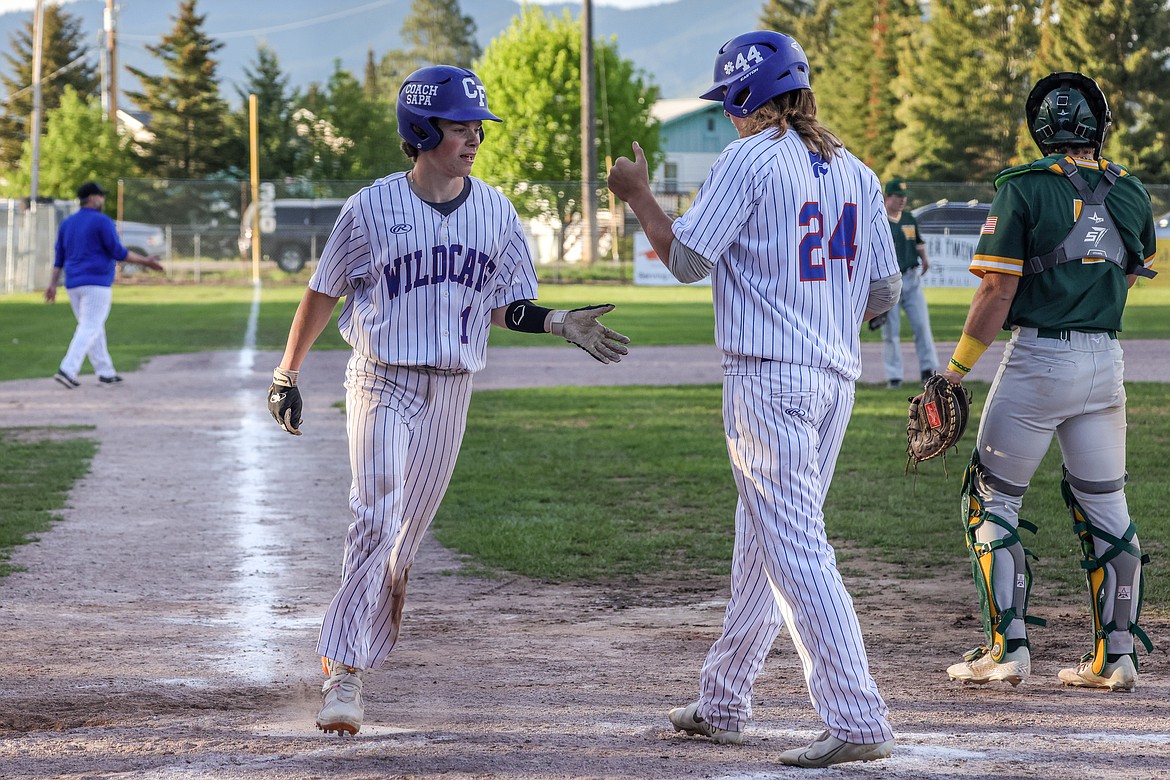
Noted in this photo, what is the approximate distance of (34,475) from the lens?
9.75m

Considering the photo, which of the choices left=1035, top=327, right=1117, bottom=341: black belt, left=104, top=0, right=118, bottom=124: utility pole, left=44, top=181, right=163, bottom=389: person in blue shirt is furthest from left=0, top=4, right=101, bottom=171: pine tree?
left=1035, top=327, right=1117, bottom=341: black belt

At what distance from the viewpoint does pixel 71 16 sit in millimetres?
90250

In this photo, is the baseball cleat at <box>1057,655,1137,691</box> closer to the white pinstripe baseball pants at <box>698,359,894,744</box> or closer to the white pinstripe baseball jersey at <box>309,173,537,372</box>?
the white pinstripe baseball pants at <box>698,359,894,744</box>

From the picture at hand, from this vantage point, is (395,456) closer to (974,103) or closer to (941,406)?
(941,406)

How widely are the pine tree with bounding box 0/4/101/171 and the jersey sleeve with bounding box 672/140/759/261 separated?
8653cm

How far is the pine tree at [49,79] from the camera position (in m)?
85.9

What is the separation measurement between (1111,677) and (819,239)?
6.47 feet

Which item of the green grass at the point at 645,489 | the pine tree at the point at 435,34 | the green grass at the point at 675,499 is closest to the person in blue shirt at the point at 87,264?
the green grass at the point at 645,489

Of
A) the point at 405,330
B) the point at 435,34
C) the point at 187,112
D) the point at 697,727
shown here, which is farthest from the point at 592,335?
the point at 435,34

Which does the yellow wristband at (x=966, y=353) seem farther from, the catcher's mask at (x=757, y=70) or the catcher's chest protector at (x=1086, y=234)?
the catcher's mask at (x=757, y=70)

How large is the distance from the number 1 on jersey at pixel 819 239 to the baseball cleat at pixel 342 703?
1758 mm

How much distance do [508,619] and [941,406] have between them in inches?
82.0

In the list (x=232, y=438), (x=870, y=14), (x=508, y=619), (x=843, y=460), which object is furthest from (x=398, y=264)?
(x=870, y=14)

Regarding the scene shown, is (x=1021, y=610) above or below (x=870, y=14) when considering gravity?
below
